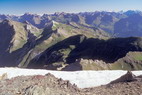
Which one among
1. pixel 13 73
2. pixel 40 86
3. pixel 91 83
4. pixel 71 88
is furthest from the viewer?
pixel 13 73

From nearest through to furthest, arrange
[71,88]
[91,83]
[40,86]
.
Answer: [40,86] → [71,88] → [91,83]

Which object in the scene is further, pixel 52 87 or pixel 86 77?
pixel 86 77

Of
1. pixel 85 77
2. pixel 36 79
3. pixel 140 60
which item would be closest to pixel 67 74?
pixel 85 77

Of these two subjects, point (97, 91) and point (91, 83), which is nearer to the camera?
point (97, 91)

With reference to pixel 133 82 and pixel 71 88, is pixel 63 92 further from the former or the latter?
pixel 133 82

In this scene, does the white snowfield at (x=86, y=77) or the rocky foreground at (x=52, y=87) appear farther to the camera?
the white snowfield at (x=86, y=77)

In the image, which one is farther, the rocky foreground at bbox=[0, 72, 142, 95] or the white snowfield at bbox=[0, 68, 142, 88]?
the white snowfield at bbox=[0, 68, 142, 88]

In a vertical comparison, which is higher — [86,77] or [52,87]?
[52,87]
